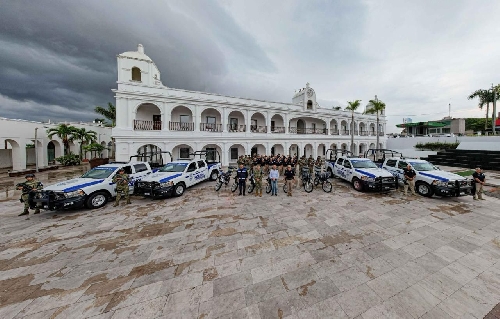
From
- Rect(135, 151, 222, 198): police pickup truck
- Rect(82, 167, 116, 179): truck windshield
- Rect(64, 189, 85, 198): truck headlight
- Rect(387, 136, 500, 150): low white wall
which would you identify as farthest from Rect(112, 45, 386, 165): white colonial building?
Rect(387, 136, 500, 150): low white wall

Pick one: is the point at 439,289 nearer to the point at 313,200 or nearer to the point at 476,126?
the point at 313,200

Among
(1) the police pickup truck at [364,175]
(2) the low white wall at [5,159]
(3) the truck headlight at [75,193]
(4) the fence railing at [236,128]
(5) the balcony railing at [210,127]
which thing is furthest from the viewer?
(4) the fence railing at [236,128]

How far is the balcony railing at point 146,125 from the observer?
1621 centimetres

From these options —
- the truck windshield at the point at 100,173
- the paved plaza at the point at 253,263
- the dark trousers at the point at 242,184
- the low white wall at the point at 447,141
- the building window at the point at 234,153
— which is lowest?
the paved plaza at the point at 253,263

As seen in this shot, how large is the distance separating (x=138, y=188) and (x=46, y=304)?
6064mm

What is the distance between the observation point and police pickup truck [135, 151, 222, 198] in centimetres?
855

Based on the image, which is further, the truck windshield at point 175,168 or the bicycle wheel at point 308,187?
the truck windshield at point 175,168

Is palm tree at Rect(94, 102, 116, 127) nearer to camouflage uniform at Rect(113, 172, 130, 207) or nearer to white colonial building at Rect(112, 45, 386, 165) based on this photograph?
white colonial building at Rect(112, 45, 386, 165)

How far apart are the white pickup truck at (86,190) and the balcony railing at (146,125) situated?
7.92 m

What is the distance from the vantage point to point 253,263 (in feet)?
13.4

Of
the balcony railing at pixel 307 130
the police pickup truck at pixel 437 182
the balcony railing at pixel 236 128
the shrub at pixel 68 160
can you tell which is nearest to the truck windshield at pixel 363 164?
the police pickup truck at pixel 437 182

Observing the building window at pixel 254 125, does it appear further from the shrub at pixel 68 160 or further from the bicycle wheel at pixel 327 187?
the shrub at pixel 68 160

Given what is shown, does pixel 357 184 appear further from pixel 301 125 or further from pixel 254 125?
pixel 301 125

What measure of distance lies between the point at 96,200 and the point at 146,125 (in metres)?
10.8
